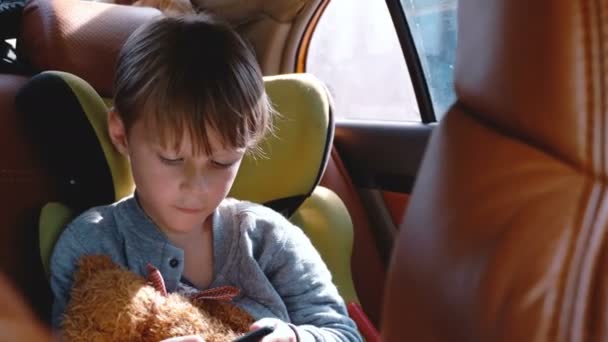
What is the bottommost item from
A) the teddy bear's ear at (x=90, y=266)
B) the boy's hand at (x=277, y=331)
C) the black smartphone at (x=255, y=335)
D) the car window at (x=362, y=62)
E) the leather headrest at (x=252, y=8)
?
the car window at (x=362, y=62)

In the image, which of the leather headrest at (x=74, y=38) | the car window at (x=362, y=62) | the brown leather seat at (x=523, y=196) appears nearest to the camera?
the brown leather seat at (x=523, y=196)

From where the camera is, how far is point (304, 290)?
1163 millimetres

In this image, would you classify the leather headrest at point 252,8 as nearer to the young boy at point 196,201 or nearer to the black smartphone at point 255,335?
the young boy at point 196,201

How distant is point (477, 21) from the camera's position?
599 millimetres

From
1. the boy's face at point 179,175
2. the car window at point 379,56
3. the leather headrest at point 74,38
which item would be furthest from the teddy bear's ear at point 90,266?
the car window at point 379,56

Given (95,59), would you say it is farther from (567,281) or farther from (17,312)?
(567,281)

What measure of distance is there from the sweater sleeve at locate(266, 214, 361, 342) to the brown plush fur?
6.1 inches

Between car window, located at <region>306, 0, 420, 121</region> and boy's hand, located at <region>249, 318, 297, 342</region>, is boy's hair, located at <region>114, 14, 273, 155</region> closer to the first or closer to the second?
boy's hand, located at <region>249, 318, 297, 342</region>

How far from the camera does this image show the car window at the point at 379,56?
196 centimetres

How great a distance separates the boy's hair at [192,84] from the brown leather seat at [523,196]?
0.51 meters

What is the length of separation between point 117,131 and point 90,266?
0.23 metres

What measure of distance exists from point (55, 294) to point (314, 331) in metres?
0.39

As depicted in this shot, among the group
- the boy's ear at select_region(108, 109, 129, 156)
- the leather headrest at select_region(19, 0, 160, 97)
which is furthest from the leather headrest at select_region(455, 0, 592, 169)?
the leather headrest at select_region(19, 0, 160, 97)

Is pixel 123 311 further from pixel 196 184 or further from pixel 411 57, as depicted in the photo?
pixel 411 57
